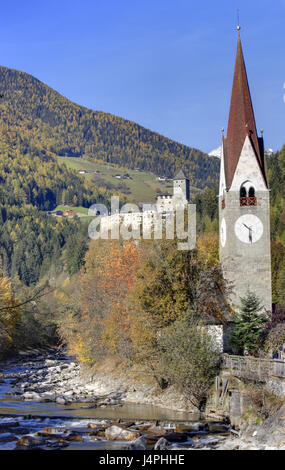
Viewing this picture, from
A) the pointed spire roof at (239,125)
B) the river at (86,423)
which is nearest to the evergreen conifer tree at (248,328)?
the river at (86,423)

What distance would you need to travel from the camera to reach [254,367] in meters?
27.5

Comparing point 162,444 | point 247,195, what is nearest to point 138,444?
point 162,444

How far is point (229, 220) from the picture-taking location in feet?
126

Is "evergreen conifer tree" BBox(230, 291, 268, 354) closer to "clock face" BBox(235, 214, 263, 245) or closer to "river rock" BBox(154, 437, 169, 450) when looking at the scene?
"clock face" BBox(235, 214, 263, 245)

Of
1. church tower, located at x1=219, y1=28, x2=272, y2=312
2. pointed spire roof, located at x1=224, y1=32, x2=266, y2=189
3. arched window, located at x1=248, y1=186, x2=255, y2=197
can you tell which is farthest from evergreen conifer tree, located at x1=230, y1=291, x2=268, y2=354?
pointed spire roof, located at x1=224, y1=32, x2=266, y2=189

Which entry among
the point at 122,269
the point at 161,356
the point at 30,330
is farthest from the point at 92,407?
the point at 30,330

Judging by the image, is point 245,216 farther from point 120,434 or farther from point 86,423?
point 120,434

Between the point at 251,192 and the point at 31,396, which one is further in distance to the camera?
the point at 251,192

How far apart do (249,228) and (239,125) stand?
7473mm

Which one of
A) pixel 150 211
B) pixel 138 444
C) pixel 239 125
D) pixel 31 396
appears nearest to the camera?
pixel 138 444

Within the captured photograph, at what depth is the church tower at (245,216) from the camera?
37812 mm

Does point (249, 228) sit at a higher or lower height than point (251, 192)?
lower

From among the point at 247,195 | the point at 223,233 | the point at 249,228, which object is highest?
the point at 247,195
